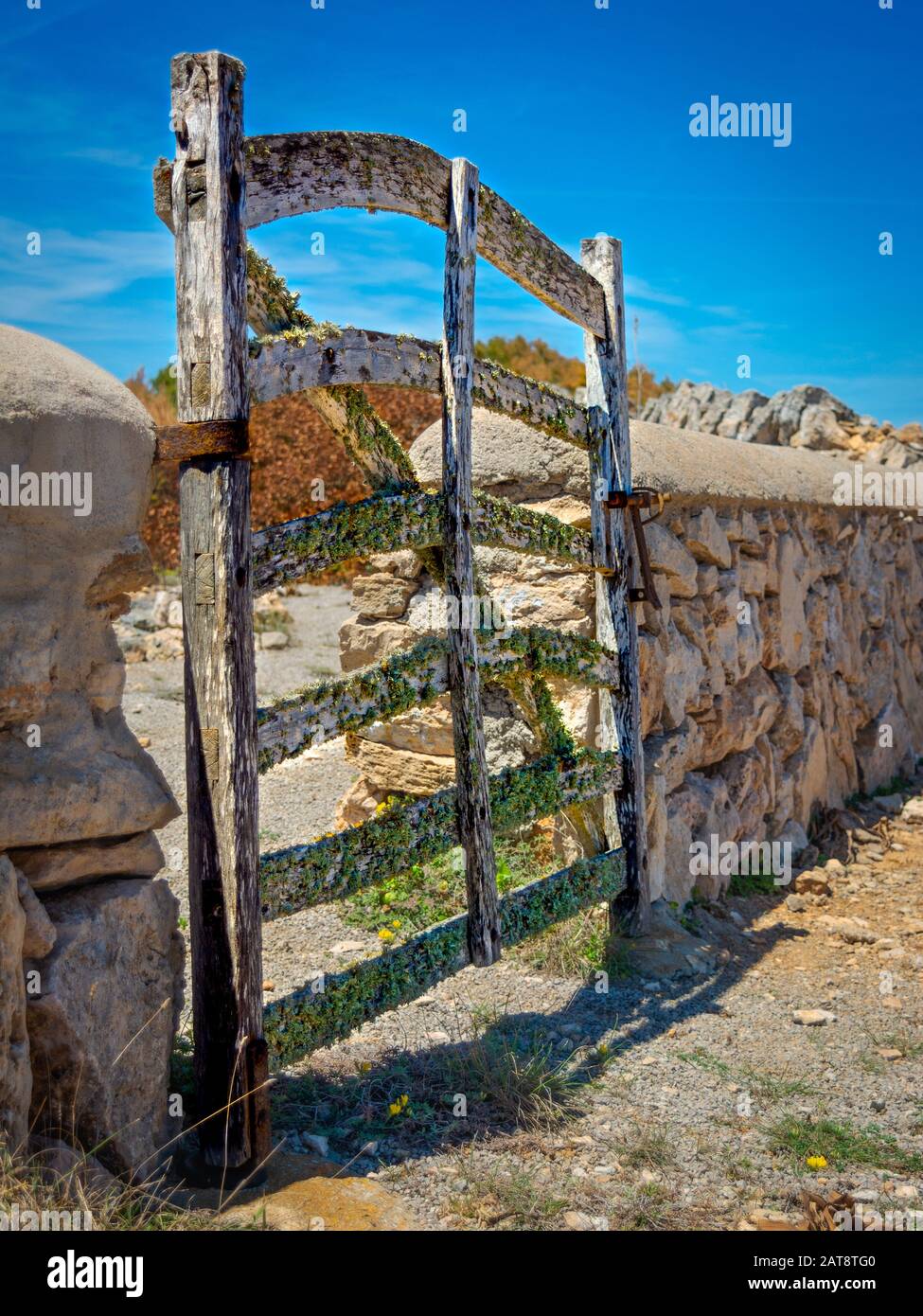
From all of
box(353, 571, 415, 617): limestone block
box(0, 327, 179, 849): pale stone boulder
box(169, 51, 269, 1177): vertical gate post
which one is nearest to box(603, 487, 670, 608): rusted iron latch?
box(353, 571, 415, 617): limestone block

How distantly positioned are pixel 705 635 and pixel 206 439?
320 cm

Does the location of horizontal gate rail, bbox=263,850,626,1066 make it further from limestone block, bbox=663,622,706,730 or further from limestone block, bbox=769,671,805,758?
limestone block, bbox=769,671,805,758

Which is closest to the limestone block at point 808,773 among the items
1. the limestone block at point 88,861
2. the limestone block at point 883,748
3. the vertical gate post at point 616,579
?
the limestone block at point 883,748

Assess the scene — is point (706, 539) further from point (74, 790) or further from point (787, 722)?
point (74, 790)

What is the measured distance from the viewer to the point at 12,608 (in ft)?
8.19

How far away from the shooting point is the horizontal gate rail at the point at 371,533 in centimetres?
295

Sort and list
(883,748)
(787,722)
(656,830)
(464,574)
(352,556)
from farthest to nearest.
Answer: (883,748)
(787,722)
(656,830)
(464,574)
(352,556)

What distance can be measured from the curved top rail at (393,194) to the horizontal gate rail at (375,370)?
31cm

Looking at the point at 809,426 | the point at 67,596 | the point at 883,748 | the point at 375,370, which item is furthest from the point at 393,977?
the point at 809,426

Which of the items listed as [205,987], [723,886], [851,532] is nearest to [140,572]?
[205,987]

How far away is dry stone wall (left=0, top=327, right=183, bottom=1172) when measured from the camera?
2.46m

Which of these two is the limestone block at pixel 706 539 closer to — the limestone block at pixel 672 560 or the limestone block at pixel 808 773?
the limestone block at pixel 672 560

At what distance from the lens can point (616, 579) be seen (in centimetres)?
442
